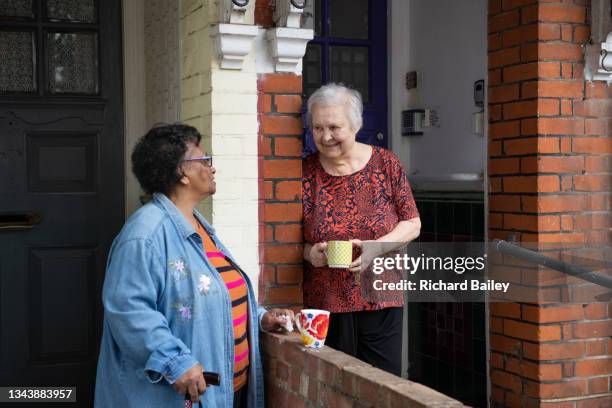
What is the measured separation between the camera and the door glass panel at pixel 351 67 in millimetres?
5438

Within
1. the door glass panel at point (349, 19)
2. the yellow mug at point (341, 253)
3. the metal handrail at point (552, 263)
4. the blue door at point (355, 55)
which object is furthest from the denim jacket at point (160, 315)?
the door glass panel at point (349, 19)

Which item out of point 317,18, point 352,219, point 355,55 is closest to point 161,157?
point 352,219

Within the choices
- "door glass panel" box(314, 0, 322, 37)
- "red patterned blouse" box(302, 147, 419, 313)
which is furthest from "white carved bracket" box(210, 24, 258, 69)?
"door glass panel" box(314, 0, 322, 37)

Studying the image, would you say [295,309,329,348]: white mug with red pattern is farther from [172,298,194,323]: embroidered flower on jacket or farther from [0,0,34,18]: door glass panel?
[0,0,34,18]: door glass panel

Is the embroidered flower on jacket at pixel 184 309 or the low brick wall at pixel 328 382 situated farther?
the embroidered flower on jacket at pixel 184 309

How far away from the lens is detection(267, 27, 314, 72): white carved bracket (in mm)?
4012

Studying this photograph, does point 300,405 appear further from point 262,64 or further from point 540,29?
point 540,29

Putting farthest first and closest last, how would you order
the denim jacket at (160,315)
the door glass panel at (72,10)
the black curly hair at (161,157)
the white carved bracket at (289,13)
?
the door glass panel at (72,10) → the white carved bracket at (289,13) → the black curly hair at (161,157) → the denim jacket at (160,315)

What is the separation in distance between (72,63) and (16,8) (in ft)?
1.35

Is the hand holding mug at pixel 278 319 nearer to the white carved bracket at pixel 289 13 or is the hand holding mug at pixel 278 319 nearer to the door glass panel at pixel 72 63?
the white carved bracket at pixel 289 13

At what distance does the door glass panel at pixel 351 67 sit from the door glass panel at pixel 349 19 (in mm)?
87

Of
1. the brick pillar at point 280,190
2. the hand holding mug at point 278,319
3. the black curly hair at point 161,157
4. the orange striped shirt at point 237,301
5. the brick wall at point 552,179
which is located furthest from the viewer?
the brick wall at point 552,179

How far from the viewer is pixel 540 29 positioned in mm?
4277

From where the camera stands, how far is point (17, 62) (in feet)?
15.6
